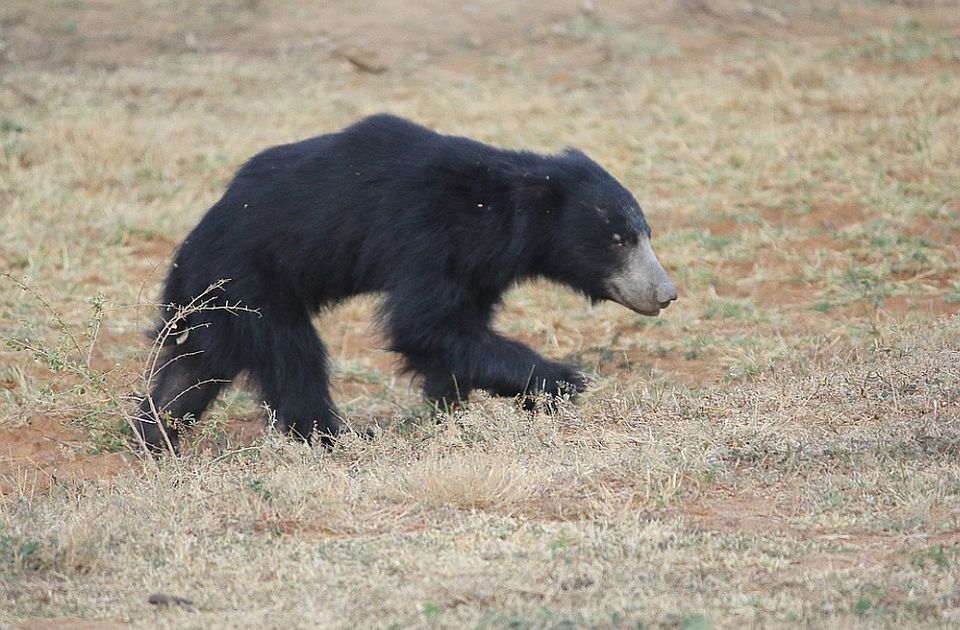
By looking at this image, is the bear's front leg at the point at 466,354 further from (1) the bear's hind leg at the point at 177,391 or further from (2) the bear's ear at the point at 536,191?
(1) the bear's hind leg at the point at 177,391

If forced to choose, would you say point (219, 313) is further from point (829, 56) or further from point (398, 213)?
point (829, 56)

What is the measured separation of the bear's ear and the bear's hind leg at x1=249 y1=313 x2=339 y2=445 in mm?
1126

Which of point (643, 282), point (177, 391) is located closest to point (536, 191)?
point (643, 282)

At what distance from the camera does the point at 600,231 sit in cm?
603

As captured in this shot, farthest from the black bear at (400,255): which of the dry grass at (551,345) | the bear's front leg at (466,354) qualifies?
the dry grass at (551,345)

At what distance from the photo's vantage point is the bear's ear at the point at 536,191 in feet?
19.7

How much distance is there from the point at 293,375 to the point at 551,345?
85.1 inches

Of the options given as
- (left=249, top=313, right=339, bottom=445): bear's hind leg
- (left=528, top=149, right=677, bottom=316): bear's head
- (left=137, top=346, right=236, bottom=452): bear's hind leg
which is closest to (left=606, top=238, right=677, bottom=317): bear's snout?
(left=528, top=149, right=677, bottom=316): bear's head

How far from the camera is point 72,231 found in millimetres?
9484

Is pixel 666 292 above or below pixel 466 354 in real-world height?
above

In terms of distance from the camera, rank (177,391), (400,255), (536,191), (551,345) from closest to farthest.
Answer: (400,255) → (536,191) → (177,391) → (551,345)

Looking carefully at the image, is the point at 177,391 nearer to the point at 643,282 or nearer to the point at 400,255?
the point at 400,255

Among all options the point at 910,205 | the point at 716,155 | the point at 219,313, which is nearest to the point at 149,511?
the point at 219,313

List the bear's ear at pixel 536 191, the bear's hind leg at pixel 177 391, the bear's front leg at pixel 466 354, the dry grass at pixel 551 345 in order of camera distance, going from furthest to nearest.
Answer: the bear's hind leg at pixel 177 391, the bear's ear at pixel 536 191, the bear's front leg at pixel 466 354, the dry grass at pixel 551 345
